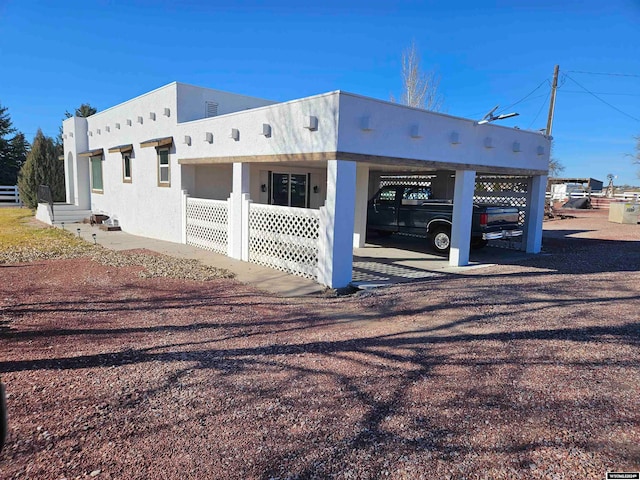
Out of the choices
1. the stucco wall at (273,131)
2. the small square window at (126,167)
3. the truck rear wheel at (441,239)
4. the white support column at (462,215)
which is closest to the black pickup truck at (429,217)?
the truck rear wheel at (441,239)

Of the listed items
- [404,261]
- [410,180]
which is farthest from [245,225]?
[410,180]

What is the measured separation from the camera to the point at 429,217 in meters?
12.4

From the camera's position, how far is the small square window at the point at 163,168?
1374 cm

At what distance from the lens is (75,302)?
6.55 meters

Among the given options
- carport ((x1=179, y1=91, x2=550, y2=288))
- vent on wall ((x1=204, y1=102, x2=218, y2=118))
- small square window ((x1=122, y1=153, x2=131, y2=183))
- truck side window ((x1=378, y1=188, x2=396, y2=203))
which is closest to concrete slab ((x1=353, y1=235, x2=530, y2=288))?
carport ((x1=179, y1=91, x2=550, y2=288))

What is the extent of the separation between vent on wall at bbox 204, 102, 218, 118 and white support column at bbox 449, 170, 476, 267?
802 centimetres

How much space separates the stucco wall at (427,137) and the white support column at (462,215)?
0.43 meters

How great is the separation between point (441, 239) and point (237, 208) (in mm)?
5887

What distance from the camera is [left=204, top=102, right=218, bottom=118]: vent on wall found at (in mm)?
13670

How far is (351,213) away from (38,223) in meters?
16.5

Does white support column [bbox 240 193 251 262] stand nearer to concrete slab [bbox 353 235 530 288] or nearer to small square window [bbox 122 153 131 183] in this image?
concrete slab [bbox 353 235 530 288]

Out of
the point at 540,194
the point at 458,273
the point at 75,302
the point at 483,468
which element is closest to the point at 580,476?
the point at 483,468

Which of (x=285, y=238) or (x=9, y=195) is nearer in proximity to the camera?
(x=285, y=238)

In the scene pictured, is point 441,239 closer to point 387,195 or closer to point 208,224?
point 387,195
